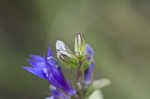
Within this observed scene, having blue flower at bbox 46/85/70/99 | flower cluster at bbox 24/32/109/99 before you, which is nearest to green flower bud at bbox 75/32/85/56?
flower cluster at bbox 24/32/109/99

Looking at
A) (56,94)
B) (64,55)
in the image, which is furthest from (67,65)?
(56,94)

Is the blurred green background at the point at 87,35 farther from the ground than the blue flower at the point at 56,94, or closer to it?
farther from the ground

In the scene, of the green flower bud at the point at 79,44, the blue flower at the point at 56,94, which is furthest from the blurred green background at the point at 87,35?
the green flower bud at the point at 79,44

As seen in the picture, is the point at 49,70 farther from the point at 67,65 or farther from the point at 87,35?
the point at 87,35

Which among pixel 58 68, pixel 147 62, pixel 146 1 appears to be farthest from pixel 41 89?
pixel 58 68

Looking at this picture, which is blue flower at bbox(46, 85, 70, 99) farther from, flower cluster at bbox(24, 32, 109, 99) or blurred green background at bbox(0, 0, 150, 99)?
blurred green background at bbox(0, 0, 150, 99)

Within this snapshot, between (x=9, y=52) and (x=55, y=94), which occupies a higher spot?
(x=9, y=52)

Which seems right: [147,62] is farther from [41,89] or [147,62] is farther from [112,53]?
[41,89]

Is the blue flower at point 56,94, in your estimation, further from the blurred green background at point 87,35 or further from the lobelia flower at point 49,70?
the blurred green background at point 87,35
